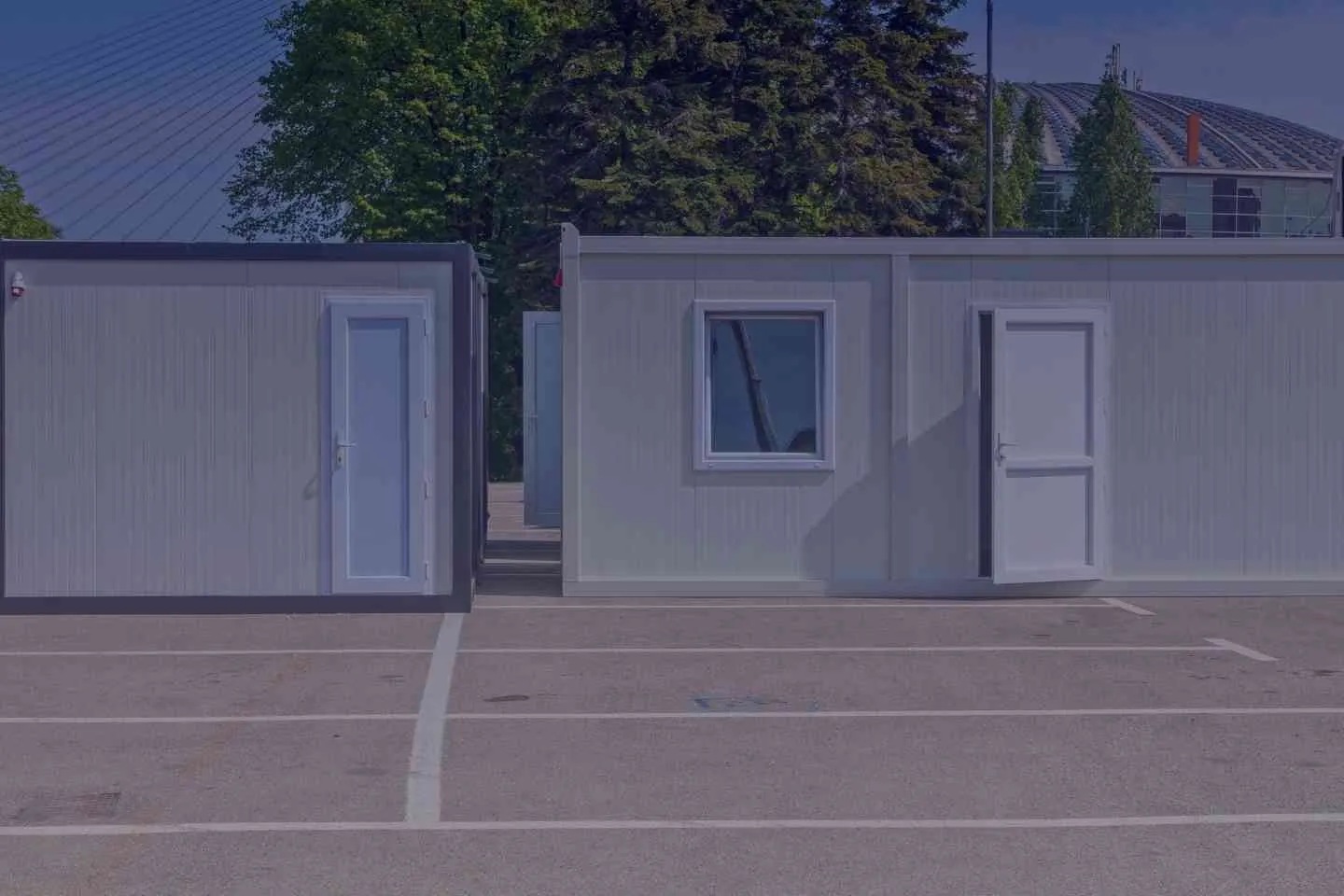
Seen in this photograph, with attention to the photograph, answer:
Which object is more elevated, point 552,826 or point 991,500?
point 991,500

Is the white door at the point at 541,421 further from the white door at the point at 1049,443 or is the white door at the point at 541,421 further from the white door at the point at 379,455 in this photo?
the white door at the point at 1049,443

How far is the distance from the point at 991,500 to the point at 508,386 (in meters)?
26.4

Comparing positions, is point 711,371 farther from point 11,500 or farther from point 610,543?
point 11,500

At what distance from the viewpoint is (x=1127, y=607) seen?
550 inches

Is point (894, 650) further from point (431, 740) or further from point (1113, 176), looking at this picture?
point (1113, 176)

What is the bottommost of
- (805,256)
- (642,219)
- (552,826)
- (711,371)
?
(552,826)

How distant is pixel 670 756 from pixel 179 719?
2.73m

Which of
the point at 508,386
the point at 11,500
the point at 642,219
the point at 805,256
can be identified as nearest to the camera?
the point at 11,500

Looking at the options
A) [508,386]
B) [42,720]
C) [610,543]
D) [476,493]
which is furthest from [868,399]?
[508,386]

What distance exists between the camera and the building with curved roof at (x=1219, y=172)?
8456cm

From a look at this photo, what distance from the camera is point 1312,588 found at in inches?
571

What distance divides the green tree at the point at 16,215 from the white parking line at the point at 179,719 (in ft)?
151

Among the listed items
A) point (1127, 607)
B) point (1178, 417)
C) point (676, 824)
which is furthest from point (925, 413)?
point (676, 824)

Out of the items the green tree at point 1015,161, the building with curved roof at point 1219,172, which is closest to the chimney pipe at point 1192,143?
the building with curved roof at point 1219,172
